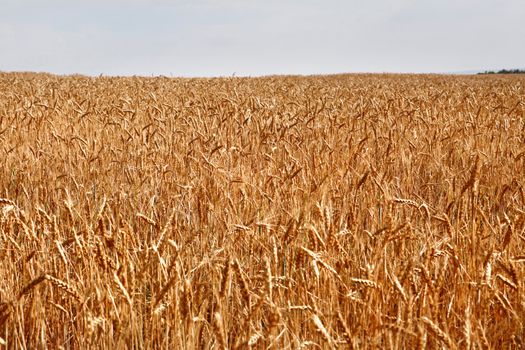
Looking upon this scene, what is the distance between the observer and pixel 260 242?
6.00 ft

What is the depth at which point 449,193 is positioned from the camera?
124 inches

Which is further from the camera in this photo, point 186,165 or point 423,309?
point 186,165

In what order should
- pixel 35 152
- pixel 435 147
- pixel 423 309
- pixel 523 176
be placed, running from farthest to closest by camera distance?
1. pixel 435 147
2. pixel 35 152
3. pixel 523 176
4. pixel 423 309

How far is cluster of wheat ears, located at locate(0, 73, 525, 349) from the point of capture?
4.99ft

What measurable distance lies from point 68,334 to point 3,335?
0.20 metres

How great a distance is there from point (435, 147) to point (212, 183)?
211 cm

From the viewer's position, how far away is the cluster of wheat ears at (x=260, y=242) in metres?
1.52

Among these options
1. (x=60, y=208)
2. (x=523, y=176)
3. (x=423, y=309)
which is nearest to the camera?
(x=423, y=309)

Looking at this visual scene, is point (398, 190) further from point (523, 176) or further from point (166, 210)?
point (166, 210)

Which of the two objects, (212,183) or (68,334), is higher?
(212,183)

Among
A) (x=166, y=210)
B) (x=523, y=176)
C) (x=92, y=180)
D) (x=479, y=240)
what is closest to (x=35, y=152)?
(x=92, y=180)

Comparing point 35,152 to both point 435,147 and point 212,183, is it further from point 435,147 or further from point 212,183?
point 435,147

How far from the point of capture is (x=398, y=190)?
11.5 ft

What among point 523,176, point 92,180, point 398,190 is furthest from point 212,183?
point 523,176
